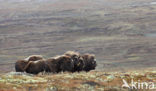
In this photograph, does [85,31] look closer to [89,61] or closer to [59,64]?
[89,61]

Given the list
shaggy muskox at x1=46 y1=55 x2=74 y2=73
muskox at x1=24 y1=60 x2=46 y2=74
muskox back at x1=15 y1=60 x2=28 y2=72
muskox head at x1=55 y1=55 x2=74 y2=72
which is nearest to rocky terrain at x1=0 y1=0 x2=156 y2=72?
A: muskox head at x1=55 y1=55 x2=74 y2=72

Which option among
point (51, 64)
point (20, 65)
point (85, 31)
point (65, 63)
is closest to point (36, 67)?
point (51, 64)

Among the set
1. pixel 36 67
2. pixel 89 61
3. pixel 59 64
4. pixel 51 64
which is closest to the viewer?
pixel 36 67

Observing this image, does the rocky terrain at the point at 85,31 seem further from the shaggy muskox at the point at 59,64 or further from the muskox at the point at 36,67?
the muskox at the point at 36,67

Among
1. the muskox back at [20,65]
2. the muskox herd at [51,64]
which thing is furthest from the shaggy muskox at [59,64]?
the muskox back at [20,65]

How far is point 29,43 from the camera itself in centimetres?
11856

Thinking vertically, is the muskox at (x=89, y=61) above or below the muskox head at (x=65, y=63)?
below

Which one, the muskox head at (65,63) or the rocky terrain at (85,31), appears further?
Result: the rocky terrain at (85,31)

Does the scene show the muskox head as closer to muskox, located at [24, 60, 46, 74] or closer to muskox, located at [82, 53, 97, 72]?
muskox, located at [24, 60, 46, 74]

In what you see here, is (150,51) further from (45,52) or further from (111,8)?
(111,8)

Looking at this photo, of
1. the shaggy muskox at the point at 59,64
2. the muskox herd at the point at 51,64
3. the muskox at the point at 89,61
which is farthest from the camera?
the muskox at the point at 89,61

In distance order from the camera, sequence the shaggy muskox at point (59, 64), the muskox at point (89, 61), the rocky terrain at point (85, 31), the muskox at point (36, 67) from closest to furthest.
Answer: the muskox at point (36, 67), the shaggy muskox at point (59, 64), the muskox at point (89, 61), the rocky terrain at point (85, 31)

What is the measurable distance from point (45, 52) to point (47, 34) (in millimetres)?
23999

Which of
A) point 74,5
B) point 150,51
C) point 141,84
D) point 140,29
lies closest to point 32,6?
point 74,5
